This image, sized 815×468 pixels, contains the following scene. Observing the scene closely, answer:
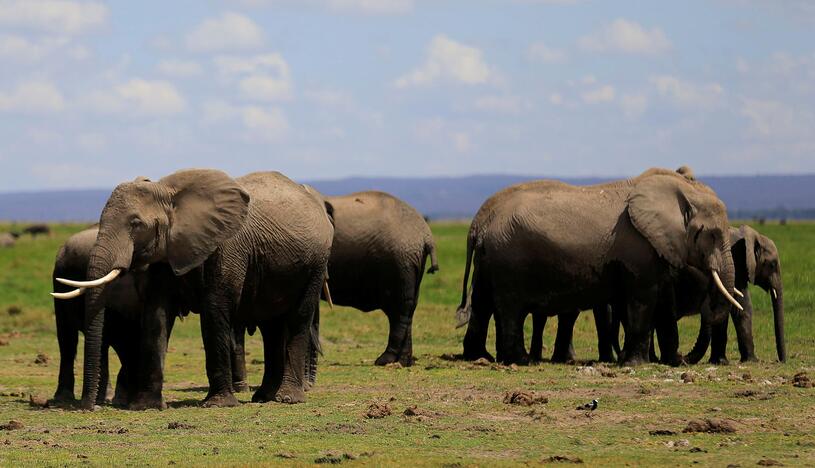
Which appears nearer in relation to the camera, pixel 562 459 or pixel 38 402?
pixel 562 459

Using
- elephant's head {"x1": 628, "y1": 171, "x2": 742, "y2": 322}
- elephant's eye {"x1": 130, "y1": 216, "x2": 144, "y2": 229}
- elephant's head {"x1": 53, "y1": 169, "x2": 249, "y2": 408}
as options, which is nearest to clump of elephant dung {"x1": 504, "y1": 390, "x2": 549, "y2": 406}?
elephant's head {"x1": 53, "y1": 169, "x2": 249, "y2": 408}

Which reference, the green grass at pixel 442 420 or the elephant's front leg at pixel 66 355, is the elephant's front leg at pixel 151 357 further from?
the elephant's front leg at pixel 66 355

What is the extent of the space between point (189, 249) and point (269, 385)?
2419 millimetres

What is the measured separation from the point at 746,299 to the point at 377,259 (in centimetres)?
598

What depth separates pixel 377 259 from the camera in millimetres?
24859

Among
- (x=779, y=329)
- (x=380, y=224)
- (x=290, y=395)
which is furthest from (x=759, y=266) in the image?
(x=290, y=395)

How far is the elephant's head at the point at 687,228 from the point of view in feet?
75.1

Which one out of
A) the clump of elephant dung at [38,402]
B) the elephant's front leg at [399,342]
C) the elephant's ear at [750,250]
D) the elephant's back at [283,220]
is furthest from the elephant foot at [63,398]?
the elephant's ear at [750,250]

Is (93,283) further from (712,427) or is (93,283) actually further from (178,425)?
(712,427)

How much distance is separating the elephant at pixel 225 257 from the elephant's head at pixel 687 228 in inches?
250

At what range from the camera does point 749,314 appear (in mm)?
A: 24312

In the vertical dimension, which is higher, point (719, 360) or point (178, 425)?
point (178, 425)

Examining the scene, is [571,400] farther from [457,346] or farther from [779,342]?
[457,346]

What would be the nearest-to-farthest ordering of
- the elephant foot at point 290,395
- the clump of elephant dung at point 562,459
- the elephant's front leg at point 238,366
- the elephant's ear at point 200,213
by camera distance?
the clump of elephant dung at point 562,459
the elephant's ear at point 200,213
the elephant foot at point 290,395
the elephant's front leg at point 238,366
